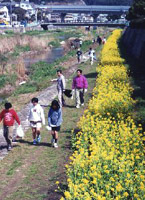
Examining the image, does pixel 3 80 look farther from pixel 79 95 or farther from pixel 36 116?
pixel 36 116

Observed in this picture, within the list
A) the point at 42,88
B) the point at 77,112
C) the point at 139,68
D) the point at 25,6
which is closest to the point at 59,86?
the point at 77,112

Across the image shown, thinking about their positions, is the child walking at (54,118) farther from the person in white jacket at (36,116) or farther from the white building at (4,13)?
the white building at (4,13)

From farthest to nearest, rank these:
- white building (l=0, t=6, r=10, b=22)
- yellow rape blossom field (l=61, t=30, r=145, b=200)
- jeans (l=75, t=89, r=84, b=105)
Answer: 1. white building (l=0, t=6, r=10, b=22)
2. jeans (l=75, t=89, r=84, b=105)
3. yellow rape blossom field (l=61, t=30, r=145, b=200)

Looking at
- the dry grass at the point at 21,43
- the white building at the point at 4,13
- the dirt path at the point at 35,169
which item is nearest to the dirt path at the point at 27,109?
the dirt path at the point at 35,169

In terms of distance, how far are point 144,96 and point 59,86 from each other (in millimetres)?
3851

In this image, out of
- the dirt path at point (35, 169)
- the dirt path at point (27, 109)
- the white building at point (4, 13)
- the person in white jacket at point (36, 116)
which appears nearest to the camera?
the dirt path at point (35, 169)

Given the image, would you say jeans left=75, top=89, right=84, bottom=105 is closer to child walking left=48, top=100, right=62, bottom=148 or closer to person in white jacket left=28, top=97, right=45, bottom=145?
person in white jacket left=28, top=97, right=45, bottom=145

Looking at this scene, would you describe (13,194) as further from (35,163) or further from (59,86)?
(59,86)

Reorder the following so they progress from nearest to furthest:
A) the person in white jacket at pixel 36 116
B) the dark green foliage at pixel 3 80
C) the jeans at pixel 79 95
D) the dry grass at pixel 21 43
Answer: the person in white jacket at pixel 36 116 < the jeans at pixel 79 95 < the dark green foliage at pixel 3 80 < the dry grass at pixel 21 43

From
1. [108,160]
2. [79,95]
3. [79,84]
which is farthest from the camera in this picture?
[79,95]

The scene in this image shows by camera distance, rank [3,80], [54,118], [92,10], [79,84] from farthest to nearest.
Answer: [92,10] → [3,80] → [79,84] → [54,118]

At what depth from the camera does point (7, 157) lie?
33.3ft

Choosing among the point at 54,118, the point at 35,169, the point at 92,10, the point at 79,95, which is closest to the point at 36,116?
the point at 54,118

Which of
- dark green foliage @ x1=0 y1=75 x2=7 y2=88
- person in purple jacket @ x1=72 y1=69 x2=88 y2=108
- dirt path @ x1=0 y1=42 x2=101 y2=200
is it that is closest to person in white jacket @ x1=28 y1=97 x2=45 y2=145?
dirt path @ x1=0 y1=42 x2=101 y2=200
